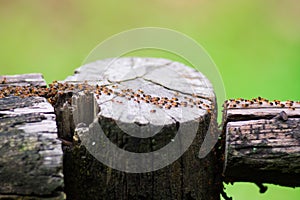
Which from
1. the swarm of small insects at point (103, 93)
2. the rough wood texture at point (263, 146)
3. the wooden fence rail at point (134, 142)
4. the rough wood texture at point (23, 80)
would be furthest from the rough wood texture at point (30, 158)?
the rough wood texture at point (263, 146)

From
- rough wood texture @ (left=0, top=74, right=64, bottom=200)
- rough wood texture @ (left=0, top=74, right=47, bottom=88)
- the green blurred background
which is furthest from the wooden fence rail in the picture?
the green blurred background

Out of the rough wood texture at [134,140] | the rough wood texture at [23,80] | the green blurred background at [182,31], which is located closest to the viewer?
the rough wood texture at [134,140]

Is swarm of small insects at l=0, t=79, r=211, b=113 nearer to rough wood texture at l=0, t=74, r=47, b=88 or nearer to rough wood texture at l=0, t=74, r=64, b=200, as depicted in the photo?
rough wood texture at l=0, t=74, r=47, b=88

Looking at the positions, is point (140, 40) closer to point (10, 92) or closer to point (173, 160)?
point (10, 92)

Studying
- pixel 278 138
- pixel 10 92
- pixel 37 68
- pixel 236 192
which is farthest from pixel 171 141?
pixel 37 68

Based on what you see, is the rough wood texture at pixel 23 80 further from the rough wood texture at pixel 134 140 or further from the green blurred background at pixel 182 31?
the green blurred background at pixel 182 31
